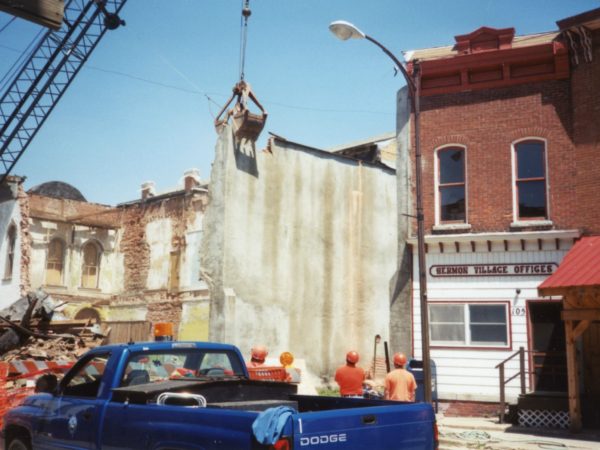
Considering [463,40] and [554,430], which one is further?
[463,40]

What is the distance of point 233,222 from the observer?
2055 cm

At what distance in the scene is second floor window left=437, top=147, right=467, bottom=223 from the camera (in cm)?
1797

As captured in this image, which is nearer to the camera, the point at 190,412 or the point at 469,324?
the point at 190,412

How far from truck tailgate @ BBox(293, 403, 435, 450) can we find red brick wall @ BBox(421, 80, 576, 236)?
40.3 feet

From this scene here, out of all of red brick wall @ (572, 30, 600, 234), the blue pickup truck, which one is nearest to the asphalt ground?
red brick wall @ (572, 30, 600, 234)

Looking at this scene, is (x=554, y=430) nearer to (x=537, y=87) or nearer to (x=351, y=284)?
(x=537, y=87)

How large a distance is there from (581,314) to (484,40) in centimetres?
825

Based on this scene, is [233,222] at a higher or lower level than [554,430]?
higher

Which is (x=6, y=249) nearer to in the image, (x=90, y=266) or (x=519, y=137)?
(x=90, y=266)

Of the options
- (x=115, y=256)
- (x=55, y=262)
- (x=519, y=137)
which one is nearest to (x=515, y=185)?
(x=519, y=137)

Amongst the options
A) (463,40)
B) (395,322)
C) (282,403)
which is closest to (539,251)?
(395,322)

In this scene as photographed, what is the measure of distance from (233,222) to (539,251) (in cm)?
891

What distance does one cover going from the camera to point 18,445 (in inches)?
309

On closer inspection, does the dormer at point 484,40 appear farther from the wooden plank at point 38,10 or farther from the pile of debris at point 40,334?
the pile of debris at point 40,334
